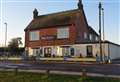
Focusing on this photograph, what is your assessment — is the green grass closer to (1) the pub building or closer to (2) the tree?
(1) the pub building

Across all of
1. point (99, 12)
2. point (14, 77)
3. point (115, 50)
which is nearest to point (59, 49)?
point (115, 50)

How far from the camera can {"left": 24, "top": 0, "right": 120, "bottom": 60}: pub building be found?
53.6m

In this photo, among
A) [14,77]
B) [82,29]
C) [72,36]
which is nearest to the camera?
[14,77]

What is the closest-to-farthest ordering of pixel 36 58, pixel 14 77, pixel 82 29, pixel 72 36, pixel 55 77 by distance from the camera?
pixel 55 77
pixel 14 77
pixel 36 58
pixel 72 36
pixel 82 29

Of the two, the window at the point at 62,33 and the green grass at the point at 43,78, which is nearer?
the green grass at the point at 43,78

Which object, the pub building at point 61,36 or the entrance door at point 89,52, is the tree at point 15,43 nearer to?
the pub building at point 61,36

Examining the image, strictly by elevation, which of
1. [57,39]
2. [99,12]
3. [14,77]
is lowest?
[14,77]

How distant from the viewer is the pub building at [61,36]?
176ft

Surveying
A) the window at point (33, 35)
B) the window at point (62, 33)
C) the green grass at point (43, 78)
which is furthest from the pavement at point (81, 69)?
the window at point (33, 35)

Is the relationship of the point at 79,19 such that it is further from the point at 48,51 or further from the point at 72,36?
the point at 48,51

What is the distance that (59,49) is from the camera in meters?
57.0

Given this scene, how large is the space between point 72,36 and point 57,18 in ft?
21.4

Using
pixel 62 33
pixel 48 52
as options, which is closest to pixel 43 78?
pixel 62 33

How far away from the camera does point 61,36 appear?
189 ft
